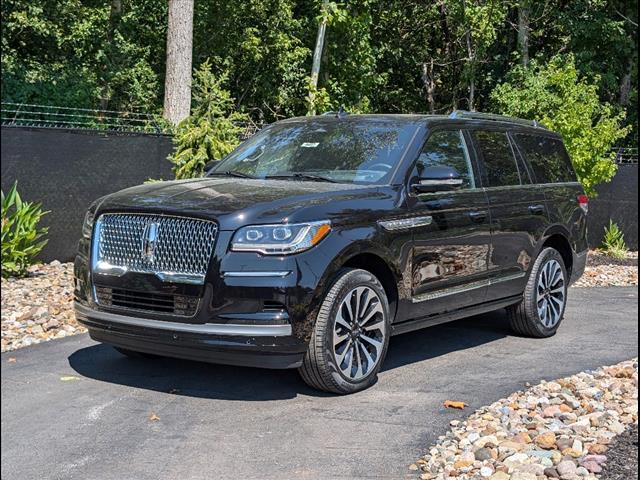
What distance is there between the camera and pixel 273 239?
5957mm

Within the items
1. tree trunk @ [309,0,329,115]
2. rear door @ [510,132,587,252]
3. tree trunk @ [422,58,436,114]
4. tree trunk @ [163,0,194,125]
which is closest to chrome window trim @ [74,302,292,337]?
rear door @ [510,132,587,252]

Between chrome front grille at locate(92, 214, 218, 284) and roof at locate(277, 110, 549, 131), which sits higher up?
roof at locate(277, 110, 549, 131)

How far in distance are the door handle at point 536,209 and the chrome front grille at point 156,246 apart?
354 centimetres

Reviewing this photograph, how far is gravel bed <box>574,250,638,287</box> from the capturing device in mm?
13922

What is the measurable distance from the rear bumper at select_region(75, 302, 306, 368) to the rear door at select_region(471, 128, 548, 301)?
256cm

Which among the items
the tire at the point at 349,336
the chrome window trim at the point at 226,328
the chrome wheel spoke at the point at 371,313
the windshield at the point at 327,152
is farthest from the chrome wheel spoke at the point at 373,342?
the windshield at the point at 327,152

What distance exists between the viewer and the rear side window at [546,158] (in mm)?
8797

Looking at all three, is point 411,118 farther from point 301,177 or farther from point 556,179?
point 556,179

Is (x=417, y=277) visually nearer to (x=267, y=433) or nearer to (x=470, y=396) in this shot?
(x=470, y=396)

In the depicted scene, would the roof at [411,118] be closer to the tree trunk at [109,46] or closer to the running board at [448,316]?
the running board at [448,316]

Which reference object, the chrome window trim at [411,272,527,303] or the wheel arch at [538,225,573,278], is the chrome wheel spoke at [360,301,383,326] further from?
the wheel arch at [538,225,573,278]

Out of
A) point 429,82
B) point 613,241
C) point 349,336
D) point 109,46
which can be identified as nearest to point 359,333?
point 349,336

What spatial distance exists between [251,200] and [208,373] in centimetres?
150

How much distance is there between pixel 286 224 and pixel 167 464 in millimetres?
1737
